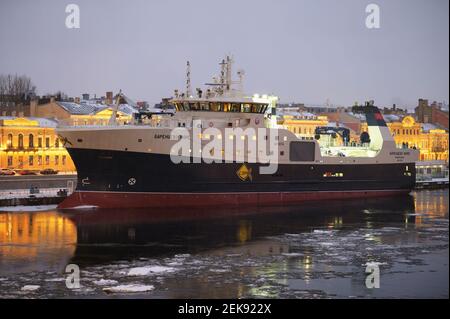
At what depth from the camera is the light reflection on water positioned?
23328 millimetres

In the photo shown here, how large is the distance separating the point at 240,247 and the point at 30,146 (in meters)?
39.9

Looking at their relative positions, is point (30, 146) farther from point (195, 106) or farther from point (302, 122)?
point (302, 122)

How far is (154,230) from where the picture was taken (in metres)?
34.4

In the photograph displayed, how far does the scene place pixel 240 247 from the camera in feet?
99.6

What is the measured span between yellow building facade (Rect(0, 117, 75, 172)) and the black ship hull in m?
23.1

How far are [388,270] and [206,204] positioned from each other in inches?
761

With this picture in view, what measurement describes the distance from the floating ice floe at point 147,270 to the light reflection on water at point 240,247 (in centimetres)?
59

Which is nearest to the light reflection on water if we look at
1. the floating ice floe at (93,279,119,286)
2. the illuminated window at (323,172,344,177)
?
the floating ice floe at (93,279,119,286)

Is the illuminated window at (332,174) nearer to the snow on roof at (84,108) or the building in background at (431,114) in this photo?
the snow on roof at (84,108)

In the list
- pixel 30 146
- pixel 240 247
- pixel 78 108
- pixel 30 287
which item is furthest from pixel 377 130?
pixel 30 287

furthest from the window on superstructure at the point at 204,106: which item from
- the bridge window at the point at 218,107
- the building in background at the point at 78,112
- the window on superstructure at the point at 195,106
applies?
the building in background at the point at 78,112

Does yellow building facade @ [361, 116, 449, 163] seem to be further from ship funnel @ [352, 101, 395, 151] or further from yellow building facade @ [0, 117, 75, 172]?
yellow building facade @ [0, 117, 75, 172]
